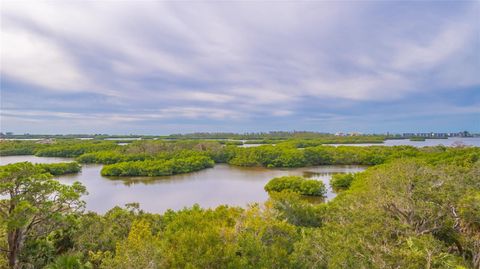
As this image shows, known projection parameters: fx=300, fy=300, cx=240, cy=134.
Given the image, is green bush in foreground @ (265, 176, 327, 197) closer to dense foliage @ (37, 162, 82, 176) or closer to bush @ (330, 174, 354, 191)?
bush @ (330, 174, 354, 191)

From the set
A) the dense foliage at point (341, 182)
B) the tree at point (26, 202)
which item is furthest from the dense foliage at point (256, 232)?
the dense foliage at point (341, 182)

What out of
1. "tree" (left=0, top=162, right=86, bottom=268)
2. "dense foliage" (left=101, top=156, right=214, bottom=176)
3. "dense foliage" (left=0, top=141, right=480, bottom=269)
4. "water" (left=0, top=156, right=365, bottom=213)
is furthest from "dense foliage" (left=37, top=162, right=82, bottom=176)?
"tree" (left=0, top=162, right=86, bottom=268)

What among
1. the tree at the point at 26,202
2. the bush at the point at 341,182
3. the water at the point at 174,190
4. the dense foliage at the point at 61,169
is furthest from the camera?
the dense foliage at the point at 61,169

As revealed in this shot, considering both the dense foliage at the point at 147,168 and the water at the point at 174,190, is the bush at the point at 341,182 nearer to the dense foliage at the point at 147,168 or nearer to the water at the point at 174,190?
the water at the point at 174,190

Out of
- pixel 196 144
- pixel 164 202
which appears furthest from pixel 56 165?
pixel 196 144

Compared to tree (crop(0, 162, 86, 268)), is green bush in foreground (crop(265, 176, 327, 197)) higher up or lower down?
lower down

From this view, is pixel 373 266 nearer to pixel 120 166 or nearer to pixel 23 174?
pixel 23 174

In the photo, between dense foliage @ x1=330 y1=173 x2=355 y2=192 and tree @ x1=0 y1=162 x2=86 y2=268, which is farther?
dense foliage @ x1=330 y1=173 x2=355 y2=192
